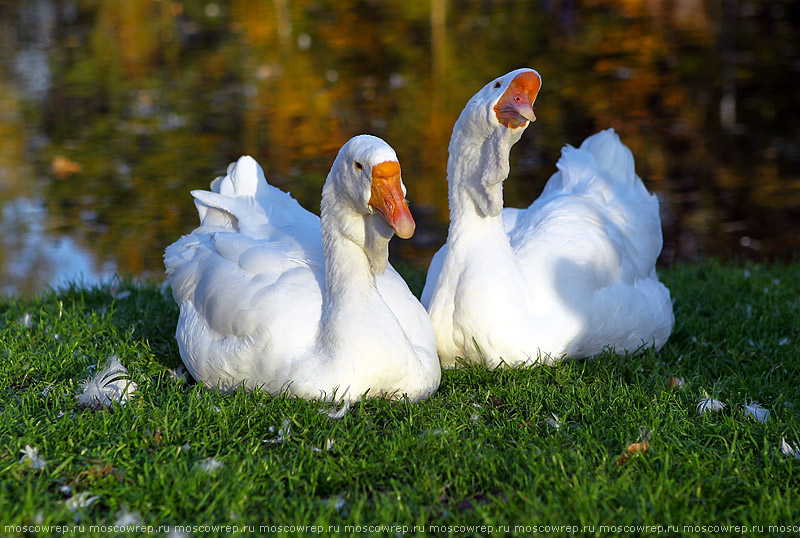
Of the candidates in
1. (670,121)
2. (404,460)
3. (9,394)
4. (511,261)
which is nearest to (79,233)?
(9,394)

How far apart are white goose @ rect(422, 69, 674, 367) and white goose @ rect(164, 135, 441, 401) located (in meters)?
0.31

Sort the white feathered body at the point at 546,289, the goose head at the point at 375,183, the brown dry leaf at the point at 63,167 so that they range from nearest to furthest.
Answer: the goose head at the point at 375,183 → the white feathered body at the point at 546,289 → the brown dry leaf at the point at 63,167

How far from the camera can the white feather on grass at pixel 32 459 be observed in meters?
3.53

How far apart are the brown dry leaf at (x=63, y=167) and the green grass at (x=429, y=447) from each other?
18.7ft

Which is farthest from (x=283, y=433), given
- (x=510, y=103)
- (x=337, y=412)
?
(x=510, y=103)

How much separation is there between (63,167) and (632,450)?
867cm

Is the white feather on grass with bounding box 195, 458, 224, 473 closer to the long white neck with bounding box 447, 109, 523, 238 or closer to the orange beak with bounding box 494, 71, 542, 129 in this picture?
the long white neck with bounding box 447, 109, 523, 238

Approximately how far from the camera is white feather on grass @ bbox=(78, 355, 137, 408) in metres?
4.16

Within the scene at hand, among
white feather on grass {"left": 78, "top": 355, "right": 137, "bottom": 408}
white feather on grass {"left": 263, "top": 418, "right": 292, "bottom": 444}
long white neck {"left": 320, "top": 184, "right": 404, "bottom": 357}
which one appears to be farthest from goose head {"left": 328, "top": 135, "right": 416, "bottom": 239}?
white feather on grass {"left": 78, "top": 355, "right": 137, "bottom": 408}

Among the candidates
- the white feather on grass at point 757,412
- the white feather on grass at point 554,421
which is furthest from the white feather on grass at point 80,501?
the white feather on grass at point 757,412

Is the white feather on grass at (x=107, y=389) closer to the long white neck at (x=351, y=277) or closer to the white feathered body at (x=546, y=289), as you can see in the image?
the long white neck at (x=351, y=277)

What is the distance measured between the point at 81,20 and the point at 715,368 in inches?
725

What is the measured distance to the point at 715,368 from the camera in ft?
15.3

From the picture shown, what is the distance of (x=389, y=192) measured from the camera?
12.5 feet
